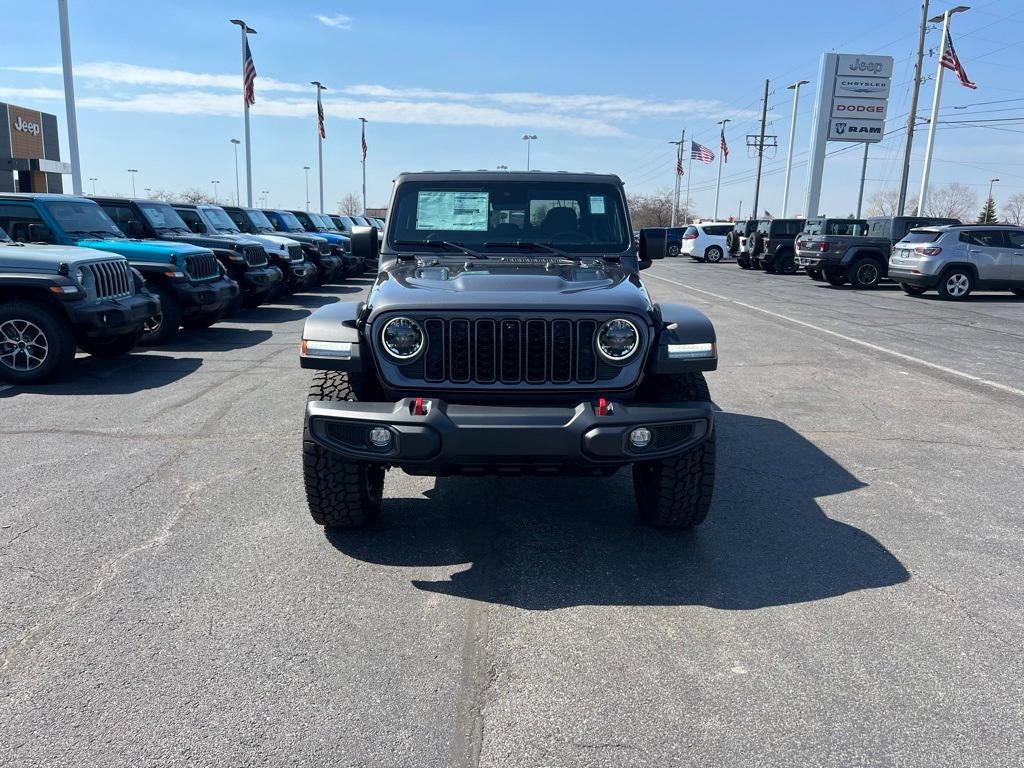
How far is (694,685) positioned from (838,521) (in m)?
2.09

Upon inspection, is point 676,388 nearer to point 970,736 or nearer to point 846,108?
point 970,736

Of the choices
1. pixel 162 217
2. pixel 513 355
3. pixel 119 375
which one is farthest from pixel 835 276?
pixel 513 355

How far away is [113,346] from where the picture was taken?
9.30 metres

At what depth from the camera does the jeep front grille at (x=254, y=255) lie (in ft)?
44.1

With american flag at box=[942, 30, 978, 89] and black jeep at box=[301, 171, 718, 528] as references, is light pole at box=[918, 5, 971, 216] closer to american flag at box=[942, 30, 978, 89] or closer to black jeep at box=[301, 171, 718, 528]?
american flag at box=[942, 30, 978, 89]

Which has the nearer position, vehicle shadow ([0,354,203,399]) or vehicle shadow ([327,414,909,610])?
vehicle shadow ([327,414,909,610])

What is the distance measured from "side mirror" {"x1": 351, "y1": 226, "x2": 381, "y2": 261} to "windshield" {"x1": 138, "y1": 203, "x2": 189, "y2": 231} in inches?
A: 320

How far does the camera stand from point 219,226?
605 inches

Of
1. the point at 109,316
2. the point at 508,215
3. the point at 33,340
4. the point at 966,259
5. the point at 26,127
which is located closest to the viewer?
the point at 508,215

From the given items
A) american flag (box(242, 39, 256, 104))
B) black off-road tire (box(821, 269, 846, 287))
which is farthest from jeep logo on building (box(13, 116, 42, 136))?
black off-road tire (box(821, 269, 846, 287))

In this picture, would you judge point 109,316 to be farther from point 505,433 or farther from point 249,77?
point 249,77

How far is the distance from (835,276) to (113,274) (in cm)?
2034

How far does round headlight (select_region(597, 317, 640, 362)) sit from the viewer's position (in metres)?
3.79

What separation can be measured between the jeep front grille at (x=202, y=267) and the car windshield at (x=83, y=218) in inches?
38.1
